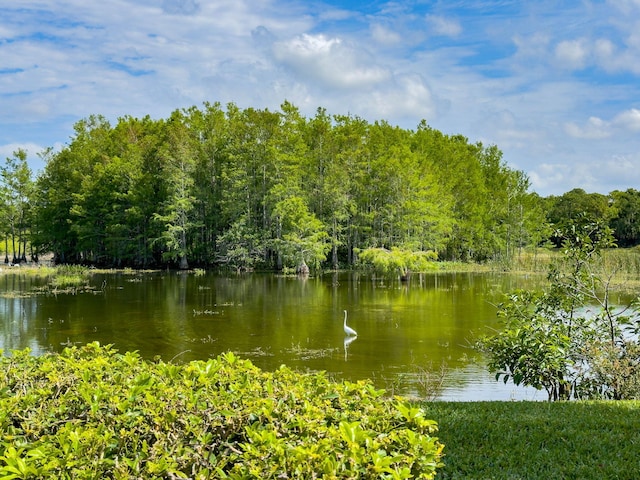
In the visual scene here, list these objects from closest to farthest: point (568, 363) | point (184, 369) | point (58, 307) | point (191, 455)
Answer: point (191, 455) → point (184, 369) → point (568, 363) → point (58, 307)

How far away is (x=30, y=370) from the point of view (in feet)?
12.2

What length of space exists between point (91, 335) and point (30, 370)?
11.5m

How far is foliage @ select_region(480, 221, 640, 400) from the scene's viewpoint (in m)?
→ 6.91

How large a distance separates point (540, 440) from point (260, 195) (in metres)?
35.5

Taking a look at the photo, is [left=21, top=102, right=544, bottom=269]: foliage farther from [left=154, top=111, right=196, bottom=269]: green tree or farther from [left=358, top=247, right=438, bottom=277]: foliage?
[left=358, top=247, right=438, bottom=277]: foliage

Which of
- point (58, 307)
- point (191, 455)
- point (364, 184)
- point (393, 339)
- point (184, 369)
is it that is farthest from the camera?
point (364, 184)

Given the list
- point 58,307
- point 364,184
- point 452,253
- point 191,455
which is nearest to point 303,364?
point 191,455

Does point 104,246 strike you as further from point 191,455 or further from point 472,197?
point 191,455

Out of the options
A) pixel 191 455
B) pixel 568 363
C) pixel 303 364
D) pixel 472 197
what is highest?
pixel 472 197

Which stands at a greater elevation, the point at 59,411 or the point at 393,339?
the point at 59,411

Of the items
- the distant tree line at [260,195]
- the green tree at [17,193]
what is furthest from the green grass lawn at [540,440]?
the green tree at [17,193]

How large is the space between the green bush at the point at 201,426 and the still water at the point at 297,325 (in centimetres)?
411

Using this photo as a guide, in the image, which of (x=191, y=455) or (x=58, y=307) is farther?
(x=58, y=307)

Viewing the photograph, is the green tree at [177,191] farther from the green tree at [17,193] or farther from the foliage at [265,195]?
the green tree at [17,193]
